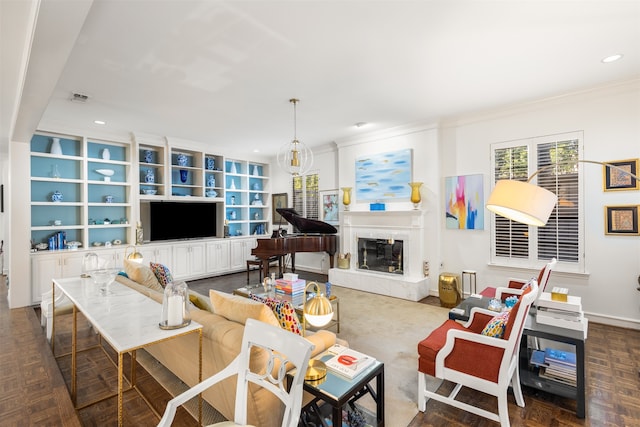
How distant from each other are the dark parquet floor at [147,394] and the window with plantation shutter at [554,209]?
1.24m

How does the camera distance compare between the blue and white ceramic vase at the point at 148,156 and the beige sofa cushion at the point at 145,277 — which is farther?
the blue and white ceramic vase at the point at 148,156

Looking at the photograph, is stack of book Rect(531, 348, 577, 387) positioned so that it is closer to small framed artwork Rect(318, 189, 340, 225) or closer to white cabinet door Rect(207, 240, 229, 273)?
small framed artwork Rect(318, 189, 340, 225)

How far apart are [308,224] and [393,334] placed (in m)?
3.10

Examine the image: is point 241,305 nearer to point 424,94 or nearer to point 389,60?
point 389,60

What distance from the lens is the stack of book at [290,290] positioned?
333 cm

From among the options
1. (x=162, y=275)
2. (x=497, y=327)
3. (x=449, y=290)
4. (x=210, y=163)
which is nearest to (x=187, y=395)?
(x=497, y=327)

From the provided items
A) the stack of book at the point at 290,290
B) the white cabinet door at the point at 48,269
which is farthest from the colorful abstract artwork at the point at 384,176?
the white cabinet door at the point at 48,269

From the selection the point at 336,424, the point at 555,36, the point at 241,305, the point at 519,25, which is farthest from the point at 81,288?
the point at 555,36

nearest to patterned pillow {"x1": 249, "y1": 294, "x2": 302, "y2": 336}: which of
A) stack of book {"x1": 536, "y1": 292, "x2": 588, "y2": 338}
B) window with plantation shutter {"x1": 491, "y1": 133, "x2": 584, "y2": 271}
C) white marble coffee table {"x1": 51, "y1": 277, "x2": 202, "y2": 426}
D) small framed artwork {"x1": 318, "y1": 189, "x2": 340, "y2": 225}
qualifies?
white marble coffee table {"x1": 51, "y1": 277, "x2": 202, "y2": 426}

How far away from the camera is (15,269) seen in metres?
4.38

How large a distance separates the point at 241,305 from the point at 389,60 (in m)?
2.65

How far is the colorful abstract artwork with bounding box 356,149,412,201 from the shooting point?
17.4 feet

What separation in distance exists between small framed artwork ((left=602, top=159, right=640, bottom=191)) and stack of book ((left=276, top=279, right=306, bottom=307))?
393 centimetres

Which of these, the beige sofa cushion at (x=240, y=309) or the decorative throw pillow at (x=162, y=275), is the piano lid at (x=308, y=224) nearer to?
the decorative throw pillow at (x=162, y=275)
